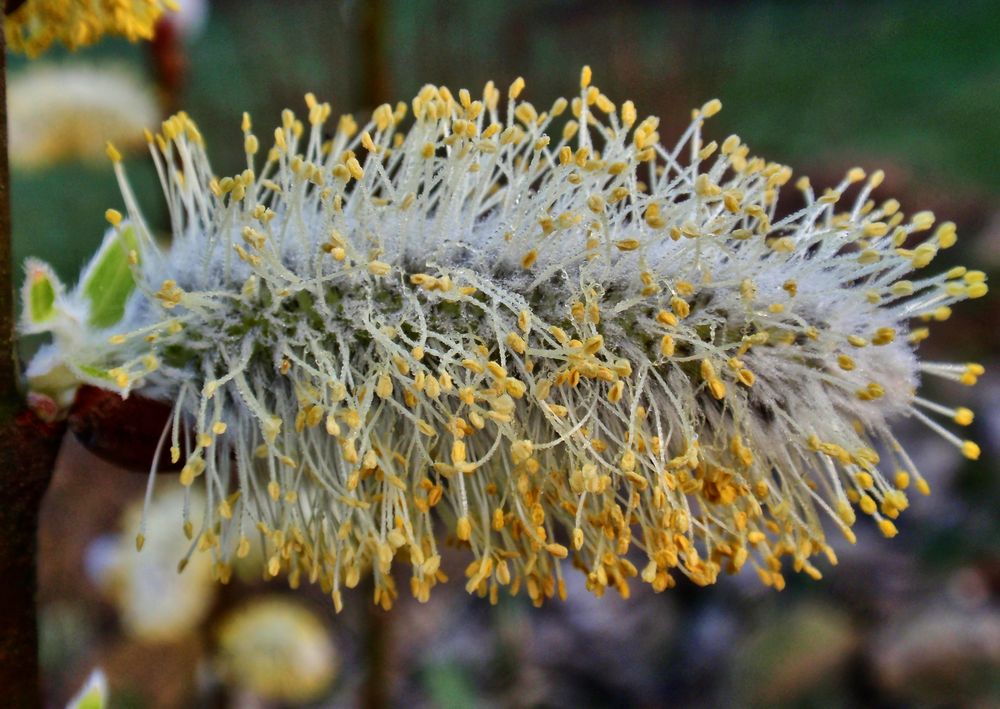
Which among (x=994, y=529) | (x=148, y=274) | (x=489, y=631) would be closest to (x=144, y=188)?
(x=489, y=631)

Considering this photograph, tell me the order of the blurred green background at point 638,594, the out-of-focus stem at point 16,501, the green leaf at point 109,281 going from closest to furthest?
the out-of-focus stem at point 16,501 < the green leaf at point 109,281 < the blurred green background at point 638,594

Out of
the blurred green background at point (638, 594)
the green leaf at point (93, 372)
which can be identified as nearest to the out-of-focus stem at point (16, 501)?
the green leaf at point (93, 372)

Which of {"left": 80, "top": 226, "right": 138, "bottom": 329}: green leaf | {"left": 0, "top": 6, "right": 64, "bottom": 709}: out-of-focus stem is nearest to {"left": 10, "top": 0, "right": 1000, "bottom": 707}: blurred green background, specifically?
{"left": 80, "top": 226, "right": 138, "bottom": 329}: green leaf

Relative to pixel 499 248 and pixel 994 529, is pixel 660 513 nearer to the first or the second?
pixel 499 248

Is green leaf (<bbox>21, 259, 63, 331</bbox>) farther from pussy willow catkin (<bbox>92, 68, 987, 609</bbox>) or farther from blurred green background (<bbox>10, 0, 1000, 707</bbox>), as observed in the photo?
blurred green background (<bbox>10, 0, 1000, 707</bbox>)

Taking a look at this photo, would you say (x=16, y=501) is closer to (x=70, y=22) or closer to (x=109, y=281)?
(x=109, y=281)

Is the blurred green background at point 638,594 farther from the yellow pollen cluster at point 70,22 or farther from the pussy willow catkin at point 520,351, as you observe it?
the pussy willow catkin at point 520,351

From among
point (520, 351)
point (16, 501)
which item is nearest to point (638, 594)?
point (520, 351)
